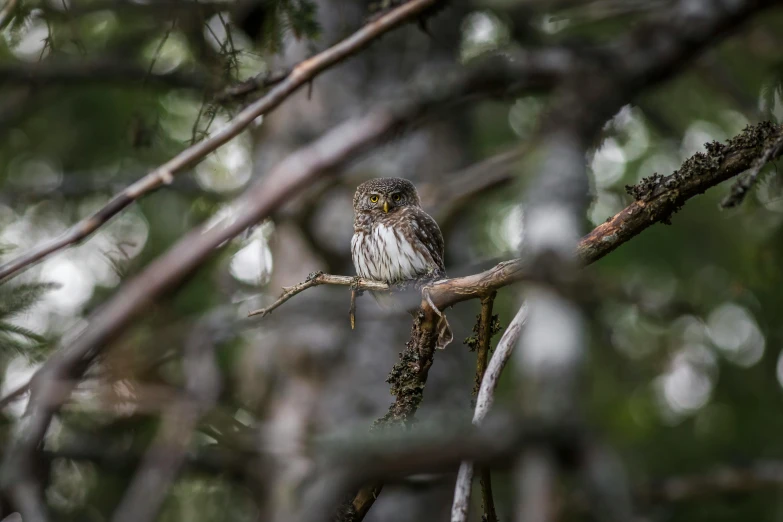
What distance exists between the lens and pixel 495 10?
5.70m

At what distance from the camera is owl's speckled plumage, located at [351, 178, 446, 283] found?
14.4 feet

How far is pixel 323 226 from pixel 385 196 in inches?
45.7

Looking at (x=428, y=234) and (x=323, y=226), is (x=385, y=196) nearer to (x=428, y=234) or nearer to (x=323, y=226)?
(x=428, y=234)

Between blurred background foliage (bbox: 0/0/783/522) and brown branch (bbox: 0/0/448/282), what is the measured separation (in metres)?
0.21

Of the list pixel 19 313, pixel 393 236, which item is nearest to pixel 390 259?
pixel 393 236

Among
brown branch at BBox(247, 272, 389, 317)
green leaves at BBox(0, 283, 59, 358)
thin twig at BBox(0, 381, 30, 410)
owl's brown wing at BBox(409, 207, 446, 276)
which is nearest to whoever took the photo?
brown branch at BBox(247, 272, 389, 317)

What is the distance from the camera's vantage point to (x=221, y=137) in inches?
116

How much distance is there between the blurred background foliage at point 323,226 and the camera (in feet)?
11.9

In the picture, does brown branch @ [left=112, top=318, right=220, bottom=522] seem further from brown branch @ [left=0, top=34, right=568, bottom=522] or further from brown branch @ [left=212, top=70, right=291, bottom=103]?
brown branch @ [left=212, top=70, right=291, bottom=103]

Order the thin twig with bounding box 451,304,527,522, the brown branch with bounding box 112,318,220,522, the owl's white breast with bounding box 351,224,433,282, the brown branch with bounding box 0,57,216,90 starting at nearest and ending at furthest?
the thin twig with bounding box 451,304,527,522 < the brown branch with bounding box 112,318,220,522 < the owl's white breast with bounding box 351,224,433,282 < the brown branch with bounding box 0,57,216,90

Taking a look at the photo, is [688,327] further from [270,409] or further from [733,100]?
[270,409]

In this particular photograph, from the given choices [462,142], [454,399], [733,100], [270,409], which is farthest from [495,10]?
[270,409]

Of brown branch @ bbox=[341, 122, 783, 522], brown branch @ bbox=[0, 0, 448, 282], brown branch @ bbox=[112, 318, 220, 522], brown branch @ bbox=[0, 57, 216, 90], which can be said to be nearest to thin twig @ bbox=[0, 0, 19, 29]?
brown branch @ bbox=[0, 0, 448, 282]

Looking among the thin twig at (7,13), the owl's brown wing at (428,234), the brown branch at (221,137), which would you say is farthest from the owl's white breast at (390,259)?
the thin twig at (7,13)
